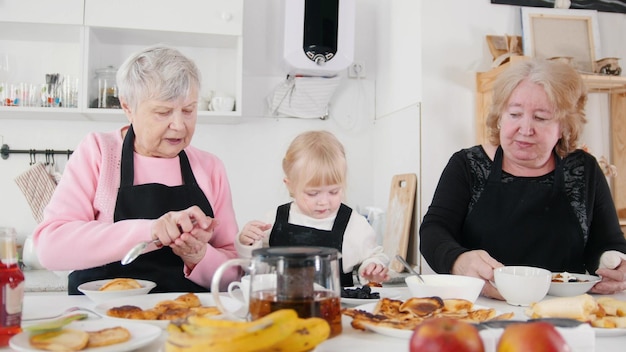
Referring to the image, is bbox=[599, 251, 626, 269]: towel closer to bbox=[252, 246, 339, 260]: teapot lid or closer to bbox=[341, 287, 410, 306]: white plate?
bbox=[341, 287, 410, 306]: white plate

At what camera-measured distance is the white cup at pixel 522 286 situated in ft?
3.50

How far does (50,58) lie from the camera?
2736 millimetres

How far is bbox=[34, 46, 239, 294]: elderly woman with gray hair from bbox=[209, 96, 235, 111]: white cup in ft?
3.93

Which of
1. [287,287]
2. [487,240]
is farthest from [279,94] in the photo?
[287,287]

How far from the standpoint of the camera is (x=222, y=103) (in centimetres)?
264

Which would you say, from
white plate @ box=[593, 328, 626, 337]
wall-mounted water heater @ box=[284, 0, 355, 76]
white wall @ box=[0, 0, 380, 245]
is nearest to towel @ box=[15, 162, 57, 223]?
white wall @ box=[0, 0, 380, 245]

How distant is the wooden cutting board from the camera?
97.0 inches

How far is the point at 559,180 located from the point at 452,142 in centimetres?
76

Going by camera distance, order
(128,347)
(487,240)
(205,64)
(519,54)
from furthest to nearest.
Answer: (205,64), (519,54), (487,240), (128,347)

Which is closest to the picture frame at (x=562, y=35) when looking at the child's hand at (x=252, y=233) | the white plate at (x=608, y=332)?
the child's hand at (x=252, y=233)

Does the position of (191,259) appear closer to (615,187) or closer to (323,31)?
(323,31)

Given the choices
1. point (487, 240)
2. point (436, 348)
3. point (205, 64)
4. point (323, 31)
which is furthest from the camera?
point (205, 64)

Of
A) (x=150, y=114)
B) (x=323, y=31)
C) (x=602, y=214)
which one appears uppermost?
(x=323, y=31)

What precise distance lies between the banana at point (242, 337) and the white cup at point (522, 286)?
605 millimetres
